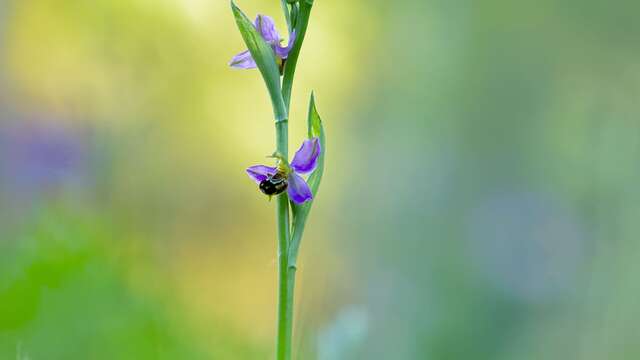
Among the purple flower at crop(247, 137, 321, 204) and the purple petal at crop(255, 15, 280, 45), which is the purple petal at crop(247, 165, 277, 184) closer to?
the purple flower at crop(247, 137, 321, 204)

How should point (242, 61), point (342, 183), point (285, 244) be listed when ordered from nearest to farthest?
Answer: point (285, 244) < point (242, 61) < point (342, 183)

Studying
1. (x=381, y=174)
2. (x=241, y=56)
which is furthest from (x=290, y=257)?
(x=381, y=174)

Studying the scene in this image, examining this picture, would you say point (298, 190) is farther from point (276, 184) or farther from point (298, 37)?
point (298, 37)

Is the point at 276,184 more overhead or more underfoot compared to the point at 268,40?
more underfoot

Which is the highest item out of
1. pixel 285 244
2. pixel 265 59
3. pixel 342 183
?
pixel 265 59

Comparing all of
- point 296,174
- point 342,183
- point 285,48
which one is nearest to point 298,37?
point 285,48

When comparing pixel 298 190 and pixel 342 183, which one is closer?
pixel 298 190

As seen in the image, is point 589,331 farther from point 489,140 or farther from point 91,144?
point 489,140
